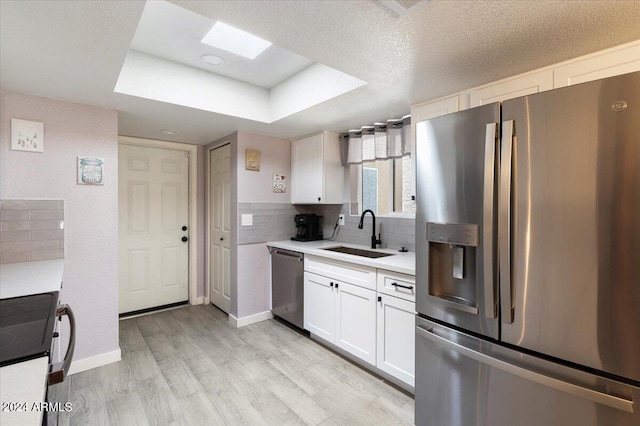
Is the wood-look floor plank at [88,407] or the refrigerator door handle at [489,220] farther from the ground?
the refrigerator door handle at [489,220]

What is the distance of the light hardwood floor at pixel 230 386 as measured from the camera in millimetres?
1894

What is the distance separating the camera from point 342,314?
258 cm

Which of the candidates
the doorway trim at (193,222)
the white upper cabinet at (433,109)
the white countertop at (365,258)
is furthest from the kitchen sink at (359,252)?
the doorway trim at (193,222)

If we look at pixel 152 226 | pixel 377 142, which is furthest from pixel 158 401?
pixel 377 142

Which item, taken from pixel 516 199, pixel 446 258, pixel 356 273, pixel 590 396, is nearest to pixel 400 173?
pixel 356 273

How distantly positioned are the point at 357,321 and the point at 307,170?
68.7 inches

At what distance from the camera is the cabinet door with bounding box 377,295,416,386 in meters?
2.04

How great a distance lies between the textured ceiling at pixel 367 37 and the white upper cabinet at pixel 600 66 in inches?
1.9

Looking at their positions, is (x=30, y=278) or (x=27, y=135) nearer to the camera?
(x=30, y=278)

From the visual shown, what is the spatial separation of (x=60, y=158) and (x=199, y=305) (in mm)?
2381

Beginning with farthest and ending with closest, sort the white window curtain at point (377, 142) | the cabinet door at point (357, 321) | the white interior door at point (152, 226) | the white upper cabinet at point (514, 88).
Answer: the white interior door at point (152, 226)
the white window curtain at point (377, 142)
the cabinet door at point (357, 321)
the white upper cabinet at point (514, 88)

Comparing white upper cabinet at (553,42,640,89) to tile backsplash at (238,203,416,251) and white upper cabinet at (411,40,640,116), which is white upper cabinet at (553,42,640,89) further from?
tile backsplash at (238,203,416,251)

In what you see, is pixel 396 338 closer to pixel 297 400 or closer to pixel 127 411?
pixel 297 400

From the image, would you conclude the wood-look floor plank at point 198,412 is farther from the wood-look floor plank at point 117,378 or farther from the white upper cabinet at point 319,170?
the white upper cabinet at point 319,170
